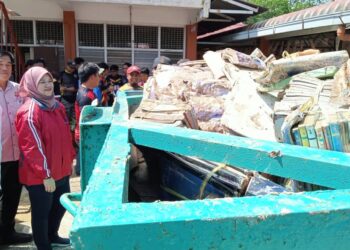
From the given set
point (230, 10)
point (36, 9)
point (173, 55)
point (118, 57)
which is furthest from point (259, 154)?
point (230, 10)

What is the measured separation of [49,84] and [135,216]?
2.22 m

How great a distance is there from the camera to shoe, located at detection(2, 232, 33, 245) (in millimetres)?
3109

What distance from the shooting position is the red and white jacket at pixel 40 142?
8.17 feet

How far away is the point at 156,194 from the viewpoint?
6.24 ft

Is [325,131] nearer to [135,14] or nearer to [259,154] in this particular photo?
[259,154]

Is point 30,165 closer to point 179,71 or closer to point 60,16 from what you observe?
point 179,71

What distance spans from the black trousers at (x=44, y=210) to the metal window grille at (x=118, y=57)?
19.4ft

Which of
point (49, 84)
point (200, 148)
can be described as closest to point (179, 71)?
point (49, 84)

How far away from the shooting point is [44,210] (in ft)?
8.87

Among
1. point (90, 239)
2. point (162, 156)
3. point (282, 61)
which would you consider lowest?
point (162, 156)

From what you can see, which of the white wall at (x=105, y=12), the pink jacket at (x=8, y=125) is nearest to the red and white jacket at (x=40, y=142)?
the pink jacket at (x=8, y=125)

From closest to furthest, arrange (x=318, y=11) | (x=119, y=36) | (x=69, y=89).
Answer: (x=69, y=89) < (x=318, y=11) < (x=119, y=36)

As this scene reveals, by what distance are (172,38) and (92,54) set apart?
2.00m

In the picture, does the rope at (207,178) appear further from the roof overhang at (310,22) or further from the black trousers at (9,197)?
the roof overhang at (310,22)
